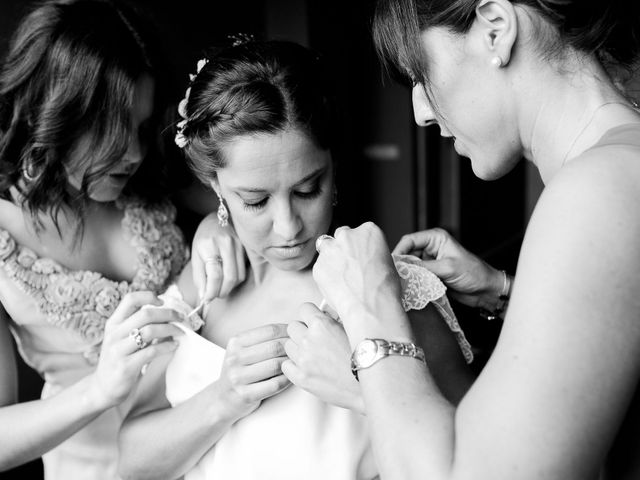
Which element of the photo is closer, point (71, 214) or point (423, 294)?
point (423, 294)

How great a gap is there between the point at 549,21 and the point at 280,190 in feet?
2.20

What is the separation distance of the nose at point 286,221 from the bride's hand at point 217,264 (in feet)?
0.76

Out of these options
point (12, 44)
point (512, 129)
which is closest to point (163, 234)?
point (12, 44)

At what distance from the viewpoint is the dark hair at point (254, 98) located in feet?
5.05

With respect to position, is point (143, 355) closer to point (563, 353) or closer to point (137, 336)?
point (137, 336)

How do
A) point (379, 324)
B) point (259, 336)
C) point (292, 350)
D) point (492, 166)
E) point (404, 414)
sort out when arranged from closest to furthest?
point (404, 414), point (379, 324), point (492, 166), point (292, 350), point (259, 336)

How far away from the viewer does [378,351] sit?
1.03 metres

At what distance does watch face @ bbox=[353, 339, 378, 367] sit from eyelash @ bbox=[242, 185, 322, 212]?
23.2 inches

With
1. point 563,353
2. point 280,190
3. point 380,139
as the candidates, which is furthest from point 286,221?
point 380,139

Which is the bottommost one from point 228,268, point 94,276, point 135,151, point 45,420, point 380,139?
point 380,139

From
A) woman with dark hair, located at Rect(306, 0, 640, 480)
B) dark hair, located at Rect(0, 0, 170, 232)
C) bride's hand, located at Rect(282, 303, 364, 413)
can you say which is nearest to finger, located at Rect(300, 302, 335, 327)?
bride's hand, located at Rect(282, 303, 364, 413)

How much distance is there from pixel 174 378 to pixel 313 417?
1.15ft

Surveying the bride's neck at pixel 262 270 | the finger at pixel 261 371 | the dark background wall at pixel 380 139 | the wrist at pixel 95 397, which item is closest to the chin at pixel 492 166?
the finger at pixel 261 371

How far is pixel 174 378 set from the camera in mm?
1626
